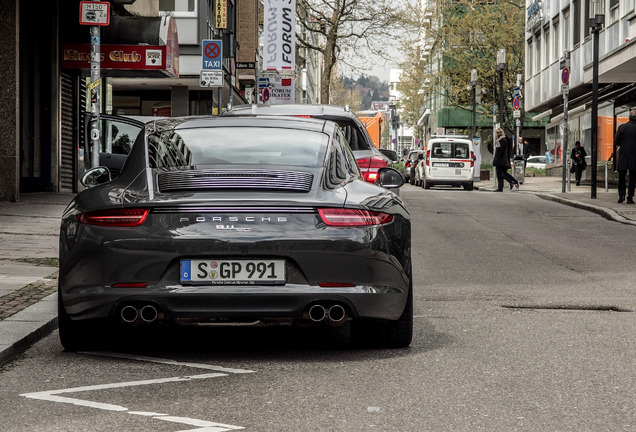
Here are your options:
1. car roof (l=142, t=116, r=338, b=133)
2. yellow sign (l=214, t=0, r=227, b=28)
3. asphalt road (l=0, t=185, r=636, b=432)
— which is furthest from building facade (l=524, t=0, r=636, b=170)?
car roof (l=142, t=116, r=338, b=133)

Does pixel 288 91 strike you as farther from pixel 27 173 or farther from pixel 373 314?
pixel 373 314

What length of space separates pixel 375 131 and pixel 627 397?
143ft

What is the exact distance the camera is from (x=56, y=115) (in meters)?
23.6

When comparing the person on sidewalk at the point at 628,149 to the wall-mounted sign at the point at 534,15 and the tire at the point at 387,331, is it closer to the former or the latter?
the tire at the point at 387,331

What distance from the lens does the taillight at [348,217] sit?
581 cm

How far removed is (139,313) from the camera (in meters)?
5.83

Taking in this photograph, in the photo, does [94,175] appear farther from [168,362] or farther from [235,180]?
[168,362]

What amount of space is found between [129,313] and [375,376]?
1.35 metres

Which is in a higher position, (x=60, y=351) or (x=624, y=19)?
(x=624, y=19)

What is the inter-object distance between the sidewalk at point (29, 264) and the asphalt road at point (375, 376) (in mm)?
173

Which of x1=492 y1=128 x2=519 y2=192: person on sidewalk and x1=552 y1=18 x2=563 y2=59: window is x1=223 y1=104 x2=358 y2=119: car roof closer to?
x1=492 y1=128 x2=519 y2=192: person on sidewalk

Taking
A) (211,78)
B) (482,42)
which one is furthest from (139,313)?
(482,42)

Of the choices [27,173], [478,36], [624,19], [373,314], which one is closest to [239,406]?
[373,314]

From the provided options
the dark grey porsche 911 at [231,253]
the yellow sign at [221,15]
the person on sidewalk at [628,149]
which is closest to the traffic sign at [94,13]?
the dark grey porsche 911 at [231,253]
